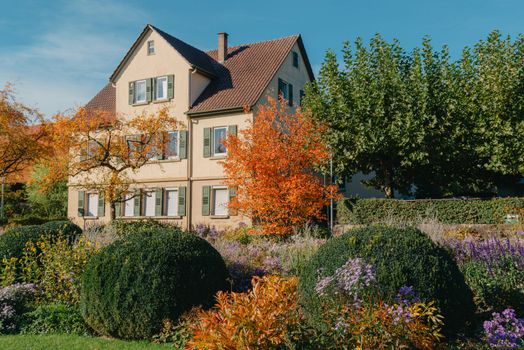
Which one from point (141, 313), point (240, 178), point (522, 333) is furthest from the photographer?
point (240, 178)

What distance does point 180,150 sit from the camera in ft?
90.2

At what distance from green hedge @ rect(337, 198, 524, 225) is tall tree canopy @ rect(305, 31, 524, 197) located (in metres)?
1.73

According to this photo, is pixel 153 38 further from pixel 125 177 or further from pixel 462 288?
pixel 462 288

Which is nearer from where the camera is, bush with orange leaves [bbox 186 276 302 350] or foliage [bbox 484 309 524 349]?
bush with orange leaves [bbox 186 276 302 350]

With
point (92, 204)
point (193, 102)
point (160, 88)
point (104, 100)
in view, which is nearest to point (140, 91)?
point (160, 88)

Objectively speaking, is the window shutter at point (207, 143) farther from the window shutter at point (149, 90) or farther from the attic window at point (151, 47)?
the attic window at point (151, 47)

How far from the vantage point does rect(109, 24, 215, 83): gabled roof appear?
27828 mm

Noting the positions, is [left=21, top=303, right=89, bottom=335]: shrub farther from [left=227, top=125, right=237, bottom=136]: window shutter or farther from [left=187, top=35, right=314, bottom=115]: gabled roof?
[left=227, top=125, right=237, bottom=136]: window shutter

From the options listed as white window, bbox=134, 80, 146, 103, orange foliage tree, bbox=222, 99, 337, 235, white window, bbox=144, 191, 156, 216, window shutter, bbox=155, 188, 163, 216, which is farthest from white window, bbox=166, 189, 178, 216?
orange foliage tree, bbox=222, 99, 337, 235

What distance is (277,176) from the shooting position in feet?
65.6

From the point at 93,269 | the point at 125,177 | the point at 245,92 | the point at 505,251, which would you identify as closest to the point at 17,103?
the point at 125,177

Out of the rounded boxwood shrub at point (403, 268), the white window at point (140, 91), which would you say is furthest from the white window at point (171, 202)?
the rounded boxwood shrub at point (403, 268)

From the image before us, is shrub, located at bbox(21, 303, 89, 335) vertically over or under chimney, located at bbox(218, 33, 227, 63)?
under

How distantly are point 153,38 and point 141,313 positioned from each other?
920 inches
